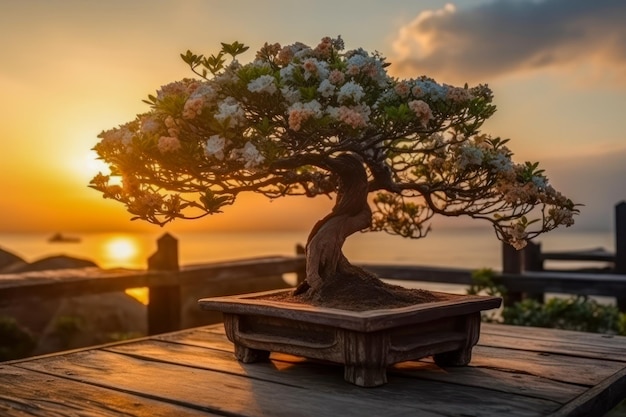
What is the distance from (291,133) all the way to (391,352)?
999 millimetres

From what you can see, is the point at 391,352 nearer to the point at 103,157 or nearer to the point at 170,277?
the point at 103,157

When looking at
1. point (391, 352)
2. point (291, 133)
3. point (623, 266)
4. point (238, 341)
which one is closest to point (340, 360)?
point (391, 352)

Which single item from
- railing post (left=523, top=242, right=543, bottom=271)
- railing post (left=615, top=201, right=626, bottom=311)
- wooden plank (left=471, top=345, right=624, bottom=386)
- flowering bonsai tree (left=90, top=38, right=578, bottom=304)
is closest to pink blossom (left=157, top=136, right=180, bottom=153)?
flowering bonsai tree (left=90, top=38, right=578, bottom=304)

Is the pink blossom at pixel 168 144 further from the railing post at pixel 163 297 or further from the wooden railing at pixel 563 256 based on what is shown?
the wooden railing at pixel 563 256

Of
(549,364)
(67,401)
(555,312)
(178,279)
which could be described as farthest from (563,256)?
(67,401)

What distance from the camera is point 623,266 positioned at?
27.4 ft

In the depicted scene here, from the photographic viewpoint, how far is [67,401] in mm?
2908

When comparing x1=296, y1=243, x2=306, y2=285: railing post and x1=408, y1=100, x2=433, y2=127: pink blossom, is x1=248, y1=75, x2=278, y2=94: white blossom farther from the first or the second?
x1=296, y1=243, x2=306, y2=285: railing post

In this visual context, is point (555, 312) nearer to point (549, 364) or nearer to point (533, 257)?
point (533, 257)

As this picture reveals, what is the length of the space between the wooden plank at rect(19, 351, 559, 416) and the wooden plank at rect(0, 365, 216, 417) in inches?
3.1

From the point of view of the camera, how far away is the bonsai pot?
9.89ft

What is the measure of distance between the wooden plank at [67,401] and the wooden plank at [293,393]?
0.26ft

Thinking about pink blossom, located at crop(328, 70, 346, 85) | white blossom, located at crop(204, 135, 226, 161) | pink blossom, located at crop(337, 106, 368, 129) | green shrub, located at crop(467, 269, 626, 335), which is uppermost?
pink blossom, located at crop(328, 70, 346, 85)

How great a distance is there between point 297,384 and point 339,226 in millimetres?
918
